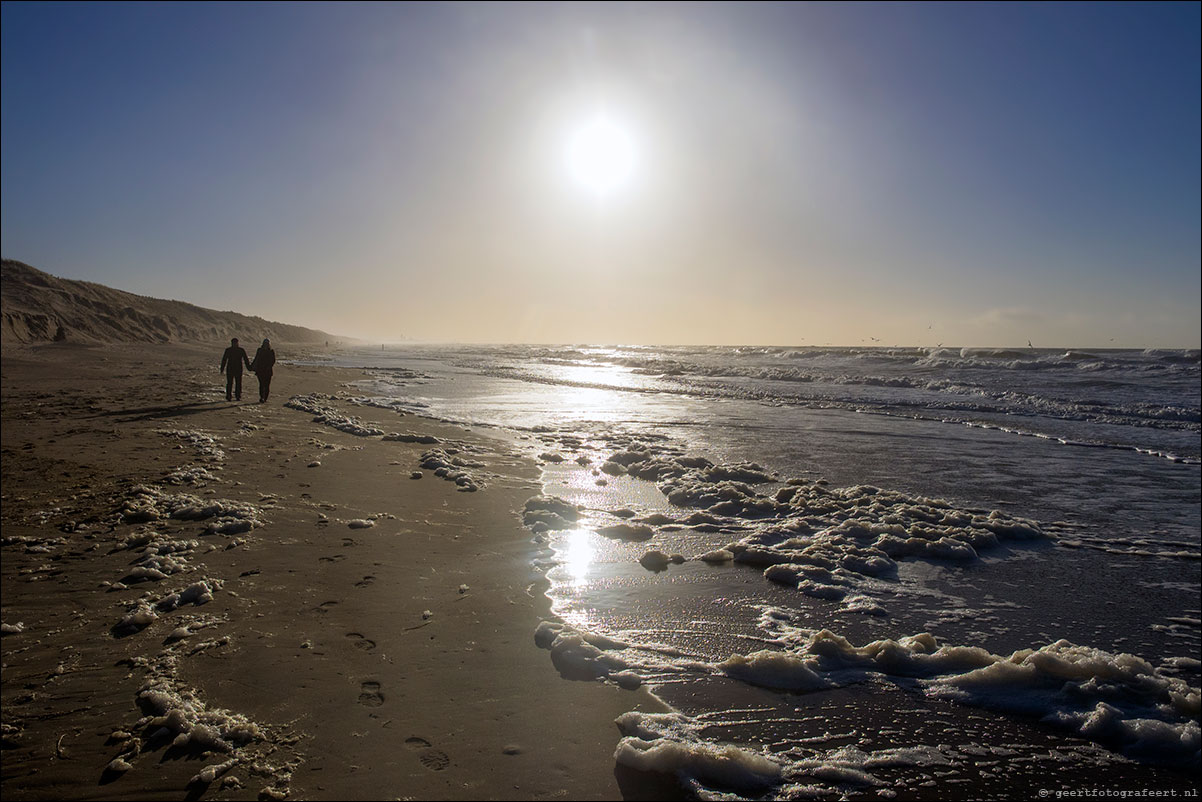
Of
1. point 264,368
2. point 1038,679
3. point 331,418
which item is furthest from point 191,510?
point 264,368

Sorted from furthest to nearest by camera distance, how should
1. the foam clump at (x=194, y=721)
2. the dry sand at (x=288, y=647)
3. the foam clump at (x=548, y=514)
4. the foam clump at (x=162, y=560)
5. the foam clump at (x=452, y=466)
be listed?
the foam clump at (x=452, y=466)
the foam clump at (x=548, y=514)
the foam clump at (x=162, y=560)
the foam clump at (x=194, y=721)
the dry sand at (x=288, y=647)

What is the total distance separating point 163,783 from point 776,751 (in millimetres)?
2801

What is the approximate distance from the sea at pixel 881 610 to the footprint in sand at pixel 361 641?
1078 mm

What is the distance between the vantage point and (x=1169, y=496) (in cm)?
899

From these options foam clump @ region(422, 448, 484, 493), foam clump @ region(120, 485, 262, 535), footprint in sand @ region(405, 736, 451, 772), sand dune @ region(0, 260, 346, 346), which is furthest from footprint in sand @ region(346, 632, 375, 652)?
sand dune @ region(0, 260, 346, 346)

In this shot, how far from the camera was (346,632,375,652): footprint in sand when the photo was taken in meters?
3.87

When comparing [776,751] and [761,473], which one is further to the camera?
[761,473]

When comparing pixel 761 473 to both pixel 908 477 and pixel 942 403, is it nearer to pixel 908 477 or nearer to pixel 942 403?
pixel 908 477

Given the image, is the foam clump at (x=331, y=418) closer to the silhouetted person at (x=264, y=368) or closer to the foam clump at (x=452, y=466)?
the silhouetted person at (x=264, y=368)

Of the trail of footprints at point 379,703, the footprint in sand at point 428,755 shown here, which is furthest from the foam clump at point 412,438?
the footprint in sand at point 428,755

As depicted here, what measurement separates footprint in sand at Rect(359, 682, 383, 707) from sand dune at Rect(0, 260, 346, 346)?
138 feet

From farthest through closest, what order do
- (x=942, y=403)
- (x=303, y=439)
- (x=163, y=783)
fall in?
(x=942, y=403) → (x=303, y=439) → (x=163, y=783)

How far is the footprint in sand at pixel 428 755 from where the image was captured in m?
2.82

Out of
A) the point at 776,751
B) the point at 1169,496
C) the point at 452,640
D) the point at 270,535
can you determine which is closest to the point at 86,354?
Answer: the point at 270,535
